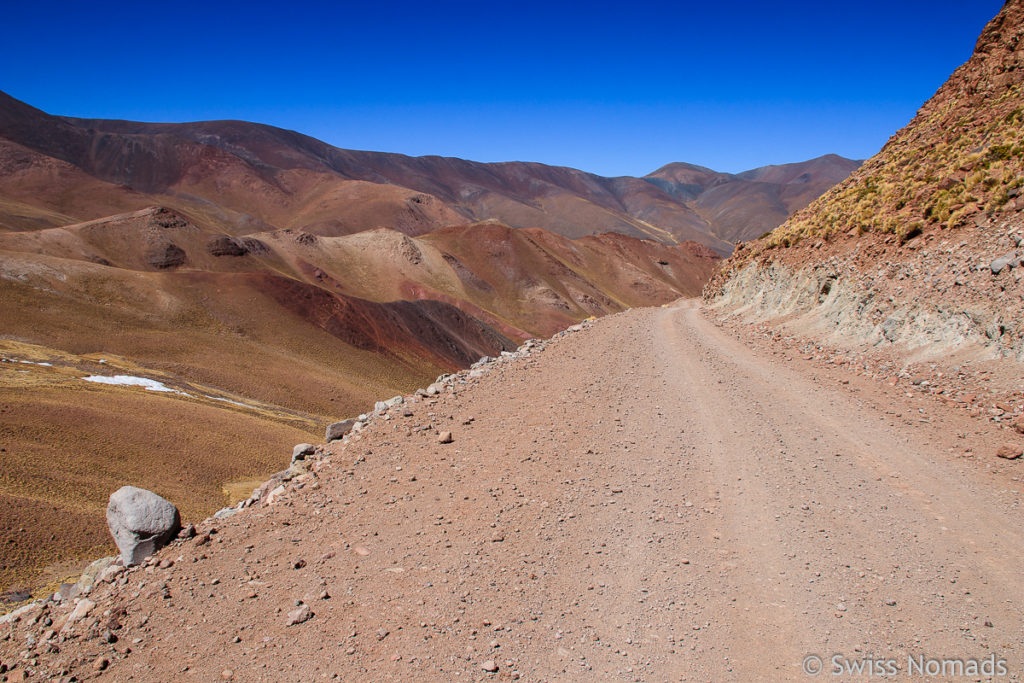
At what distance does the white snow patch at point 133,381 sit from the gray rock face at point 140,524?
72.7ft

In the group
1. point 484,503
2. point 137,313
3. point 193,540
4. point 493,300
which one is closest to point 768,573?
point 484,503

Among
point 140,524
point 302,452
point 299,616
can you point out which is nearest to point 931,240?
point 302,452

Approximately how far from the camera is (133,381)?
26.8m

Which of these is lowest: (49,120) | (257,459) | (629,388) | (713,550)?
(257,459)

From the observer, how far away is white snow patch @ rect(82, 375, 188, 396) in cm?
2573

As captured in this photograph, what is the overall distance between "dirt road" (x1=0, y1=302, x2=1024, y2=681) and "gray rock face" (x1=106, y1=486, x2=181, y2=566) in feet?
0.84

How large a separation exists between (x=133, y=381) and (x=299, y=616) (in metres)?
25.9

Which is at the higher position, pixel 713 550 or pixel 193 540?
pixel 713 550

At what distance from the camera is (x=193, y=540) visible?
256 inches

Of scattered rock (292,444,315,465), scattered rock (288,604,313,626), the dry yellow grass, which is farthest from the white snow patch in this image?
scattered rock (288,604,313,626)

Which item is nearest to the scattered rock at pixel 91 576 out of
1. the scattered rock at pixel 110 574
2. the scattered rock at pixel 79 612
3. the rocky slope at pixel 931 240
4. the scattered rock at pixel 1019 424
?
the scattered rock at pixel 110 574

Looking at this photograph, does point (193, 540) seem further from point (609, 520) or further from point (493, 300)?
point (493, 300)

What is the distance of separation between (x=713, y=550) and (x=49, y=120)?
239279mm

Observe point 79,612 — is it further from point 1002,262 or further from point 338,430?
point 1002,262
